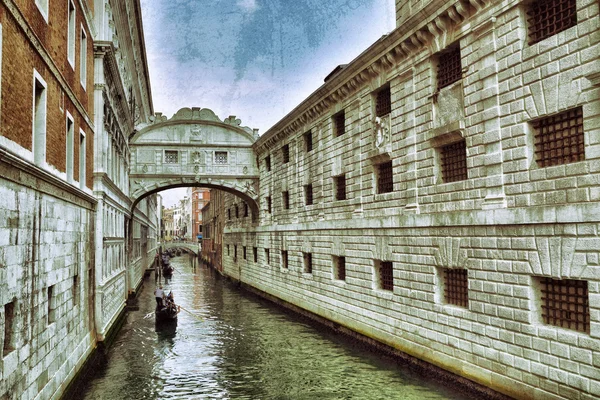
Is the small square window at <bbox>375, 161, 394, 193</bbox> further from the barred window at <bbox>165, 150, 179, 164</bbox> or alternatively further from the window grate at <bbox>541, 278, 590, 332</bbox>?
the barred window at <bbox>165, 150, 179, 164</bbox>

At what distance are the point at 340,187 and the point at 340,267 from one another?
2.90 m

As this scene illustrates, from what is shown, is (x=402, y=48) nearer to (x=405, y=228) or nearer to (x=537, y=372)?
(x=405, y=228)

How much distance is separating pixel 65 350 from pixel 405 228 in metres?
8.56

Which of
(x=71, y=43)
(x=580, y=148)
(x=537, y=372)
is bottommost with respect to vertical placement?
(x=537, y=372)

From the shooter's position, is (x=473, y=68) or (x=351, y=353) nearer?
(x=473, y=68)

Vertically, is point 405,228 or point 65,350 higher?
point 405,228

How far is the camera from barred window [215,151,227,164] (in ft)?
89.2

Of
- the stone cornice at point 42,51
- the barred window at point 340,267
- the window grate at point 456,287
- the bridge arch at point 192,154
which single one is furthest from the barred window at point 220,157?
the window grate at point 456,287

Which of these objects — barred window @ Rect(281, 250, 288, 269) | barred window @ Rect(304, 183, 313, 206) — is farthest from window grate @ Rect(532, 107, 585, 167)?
barred window @ Rect(281, 250, 288, 269)

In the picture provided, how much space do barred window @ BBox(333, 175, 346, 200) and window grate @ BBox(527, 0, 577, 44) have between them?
8.86m

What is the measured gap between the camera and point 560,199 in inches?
335

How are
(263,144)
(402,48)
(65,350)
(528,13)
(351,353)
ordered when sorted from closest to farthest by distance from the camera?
(528,13) < (65,350) < (402,48) < (351,353) < (263,144)

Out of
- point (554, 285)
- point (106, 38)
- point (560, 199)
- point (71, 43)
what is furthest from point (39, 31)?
point (554, 285)

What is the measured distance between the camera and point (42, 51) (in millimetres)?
8180
